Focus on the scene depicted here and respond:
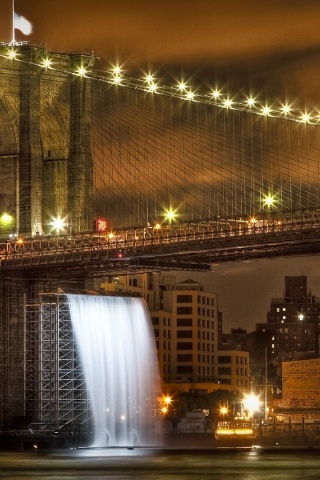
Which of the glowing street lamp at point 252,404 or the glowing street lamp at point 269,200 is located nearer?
the glowing street lamp at point 269,200

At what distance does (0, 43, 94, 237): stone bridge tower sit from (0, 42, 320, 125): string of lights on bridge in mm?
142

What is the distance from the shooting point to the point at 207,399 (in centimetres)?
16088

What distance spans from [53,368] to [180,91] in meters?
17.5

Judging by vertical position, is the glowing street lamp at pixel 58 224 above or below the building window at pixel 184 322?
below

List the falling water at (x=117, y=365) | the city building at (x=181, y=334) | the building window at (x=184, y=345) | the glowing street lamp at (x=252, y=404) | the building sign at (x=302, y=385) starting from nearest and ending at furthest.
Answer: the falling water at (x=117, y=365) → the glowing street lamp at (x=252, y=404) → the building sign at (x=302, y=385) → the city building at (x=181, y=334) → the building window at (x=184, y=345)

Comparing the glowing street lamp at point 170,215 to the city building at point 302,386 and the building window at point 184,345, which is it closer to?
the city building at point 302,386

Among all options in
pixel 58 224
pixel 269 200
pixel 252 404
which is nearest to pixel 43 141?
pixel 58 224

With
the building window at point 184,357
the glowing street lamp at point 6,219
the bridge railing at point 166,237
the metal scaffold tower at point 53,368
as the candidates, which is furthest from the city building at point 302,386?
the building window at point 184,357

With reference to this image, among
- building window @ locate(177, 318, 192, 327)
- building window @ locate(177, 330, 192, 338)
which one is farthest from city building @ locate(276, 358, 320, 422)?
building window @ locate(177, 318, 192, 327)

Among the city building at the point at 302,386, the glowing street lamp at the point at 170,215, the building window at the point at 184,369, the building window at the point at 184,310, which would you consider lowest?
the city building at the point at 302,386

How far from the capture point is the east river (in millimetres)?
69250

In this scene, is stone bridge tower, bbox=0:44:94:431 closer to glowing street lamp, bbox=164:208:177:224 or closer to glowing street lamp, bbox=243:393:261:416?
glowing street lamp, bbox=164:208:177:224

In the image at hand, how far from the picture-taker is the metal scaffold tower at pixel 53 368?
105125mm

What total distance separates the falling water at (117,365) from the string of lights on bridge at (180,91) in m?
12.4
